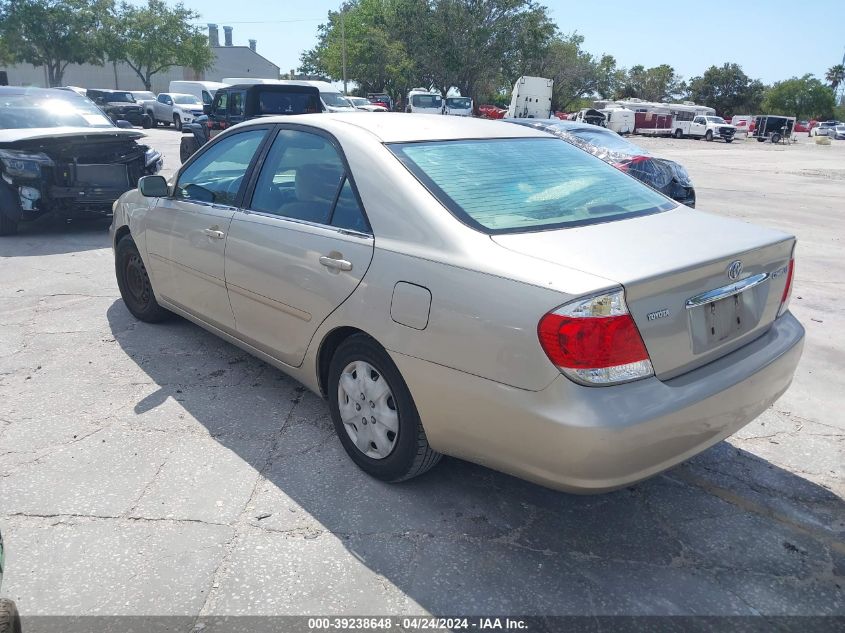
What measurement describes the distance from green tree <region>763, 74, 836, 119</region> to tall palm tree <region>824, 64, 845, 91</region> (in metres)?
21.0

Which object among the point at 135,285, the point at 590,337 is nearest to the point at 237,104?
the point at 135,285

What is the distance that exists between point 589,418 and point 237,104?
43.6 feet

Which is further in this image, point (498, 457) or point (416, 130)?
point (416, 130)

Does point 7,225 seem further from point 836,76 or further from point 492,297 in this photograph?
point 836,76

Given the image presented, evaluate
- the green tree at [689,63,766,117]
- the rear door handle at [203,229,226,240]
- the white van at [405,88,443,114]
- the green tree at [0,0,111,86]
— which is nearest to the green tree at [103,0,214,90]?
the green tree at [0,0,111,86]

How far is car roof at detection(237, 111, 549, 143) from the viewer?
3.25 m

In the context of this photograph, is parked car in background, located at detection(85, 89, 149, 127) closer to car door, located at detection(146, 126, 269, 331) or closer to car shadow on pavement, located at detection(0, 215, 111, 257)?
car shadow on pavement, located at detection(0, 215, 111, 257)

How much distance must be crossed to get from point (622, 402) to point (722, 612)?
86 cm

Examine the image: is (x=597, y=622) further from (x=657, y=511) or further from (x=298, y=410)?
(x=298, y=410)

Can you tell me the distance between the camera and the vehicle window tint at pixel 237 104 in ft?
44.7

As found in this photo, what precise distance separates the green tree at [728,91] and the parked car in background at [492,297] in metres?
86.8

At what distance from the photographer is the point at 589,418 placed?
2191 millimetres

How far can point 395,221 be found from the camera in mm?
2805

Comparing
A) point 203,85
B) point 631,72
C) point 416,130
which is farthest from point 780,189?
point 631,72
